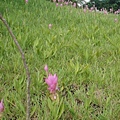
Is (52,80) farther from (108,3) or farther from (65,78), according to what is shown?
(108,3)

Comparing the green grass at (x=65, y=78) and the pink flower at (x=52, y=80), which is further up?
the pink flower at (x=52, y=80)

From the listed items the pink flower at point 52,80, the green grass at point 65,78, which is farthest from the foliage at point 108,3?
the pink flower at point 52,80

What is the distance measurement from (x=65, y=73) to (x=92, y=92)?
45 centimetres

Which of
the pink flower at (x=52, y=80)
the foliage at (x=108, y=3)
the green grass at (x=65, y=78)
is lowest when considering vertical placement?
the foliage at (x=108, y=3)

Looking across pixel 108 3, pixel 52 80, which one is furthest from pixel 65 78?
pixel 108 3

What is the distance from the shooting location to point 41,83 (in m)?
2.08

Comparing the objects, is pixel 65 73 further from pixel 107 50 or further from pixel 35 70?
pixel 107 50

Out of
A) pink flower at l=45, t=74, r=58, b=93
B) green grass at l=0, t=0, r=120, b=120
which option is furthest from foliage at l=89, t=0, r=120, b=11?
pink flower at l=45, t=74, r=58, b=93

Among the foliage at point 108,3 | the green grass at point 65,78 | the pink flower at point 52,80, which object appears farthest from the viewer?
the foliage at point 108,3

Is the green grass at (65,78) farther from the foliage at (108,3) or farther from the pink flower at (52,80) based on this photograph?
the foliage at (108,3)

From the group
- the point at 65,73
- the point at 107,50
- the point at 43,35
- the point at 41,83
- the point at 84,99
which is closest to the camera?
the point at 84,99

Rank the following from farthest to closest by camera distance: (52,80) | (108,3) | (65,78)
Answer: (108,3) → (65,78) → (52,80)

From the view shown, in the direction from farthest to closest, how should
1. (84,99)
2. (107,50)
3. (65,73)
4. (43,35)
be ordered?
(43,35), (107,50), (65,73), (84,99)

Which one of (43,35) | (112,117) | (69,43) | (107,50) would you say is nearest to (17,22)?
(43,35)
